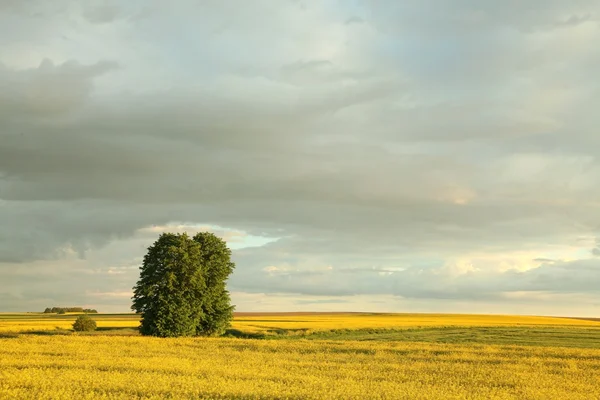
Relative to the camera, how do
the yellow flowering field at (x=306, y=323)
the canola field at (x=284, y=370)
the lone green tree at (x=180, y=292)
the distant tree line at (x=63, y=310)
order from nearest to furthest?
1. the canola field at (x=284, y=370)
2. the lone green tree at (x=180, y=292)
3. the yellow flowering field at (x=306, y=323)
4. the distant tree line at (x=63, y=310)

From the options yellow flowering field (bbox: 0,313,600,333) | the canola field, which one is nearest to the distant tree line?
yellow flowering field (bbox: 0,313,600,333)

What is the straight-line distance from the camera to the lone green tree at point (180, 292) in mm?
64312

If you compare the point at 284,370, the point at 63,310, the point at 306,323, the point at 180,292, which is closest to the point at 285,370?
the point at 284,370

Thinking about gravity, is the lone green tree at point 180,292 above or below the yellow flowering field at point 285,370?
above

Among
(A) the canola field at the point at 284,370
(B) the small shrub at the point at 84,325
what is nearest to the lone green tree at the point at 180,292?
(A) the canola field at the point at 284,370

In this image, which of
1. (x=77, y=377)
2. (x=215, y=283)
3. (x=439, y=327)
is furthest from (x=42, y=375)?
(x=439, y=327)

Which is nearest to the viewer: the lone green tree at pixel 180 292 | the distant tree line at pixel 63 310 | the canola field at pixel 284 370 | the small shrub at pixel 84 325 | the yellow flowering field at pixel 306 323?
the canola field at pixel 284 370

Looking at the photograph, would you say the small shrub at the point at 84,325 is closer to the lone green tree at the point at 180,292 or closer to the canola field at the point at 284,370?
the lone green tree at the point at 180,292

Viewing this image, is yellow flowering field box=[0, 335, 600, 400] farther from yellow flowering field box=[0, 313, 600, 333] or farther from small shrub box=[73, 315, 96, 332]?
yellow flowering field box=[0, 313, 600, 333]

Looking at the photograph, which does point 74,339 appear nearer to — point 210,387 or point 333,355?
point 333,355

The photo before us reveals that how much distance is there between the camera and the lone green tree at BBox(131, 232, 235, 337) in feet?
211

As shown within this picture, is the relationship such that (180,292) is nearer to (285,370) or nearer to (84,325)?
(84,325)

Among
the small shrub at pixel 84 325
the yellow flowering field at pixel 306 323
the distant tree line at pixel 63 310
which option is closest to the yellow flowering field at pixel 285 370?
the small shrub at pixel 84 325

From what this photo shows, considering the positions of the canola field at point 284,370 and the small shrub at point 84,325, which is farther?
the small shrub at point 84,325
